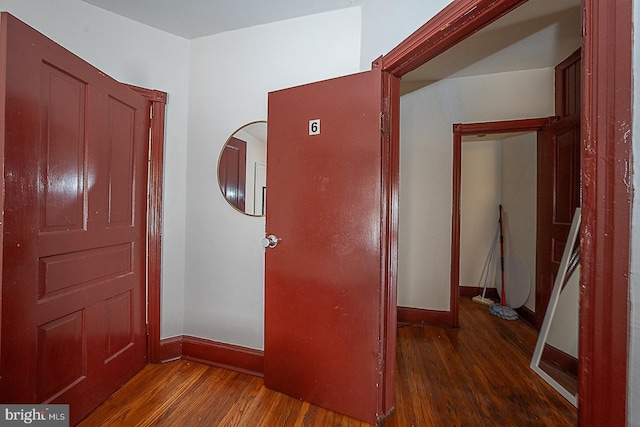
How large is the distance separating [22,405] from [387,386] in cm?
165

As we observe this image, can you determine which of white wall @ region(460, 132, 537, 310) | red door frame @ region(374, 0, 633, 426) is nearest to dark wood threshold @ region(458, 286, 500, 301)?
white wall @ region(460, 132, 537, 310)

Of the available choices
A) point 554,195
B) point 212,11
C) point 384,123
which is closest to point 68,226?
point 212,11

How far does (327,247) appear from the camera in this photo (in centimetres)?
150

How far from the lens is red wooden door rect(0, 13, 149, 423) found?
1115 mm

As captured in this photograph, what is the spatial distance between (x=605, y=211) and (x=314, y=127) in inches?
48.6

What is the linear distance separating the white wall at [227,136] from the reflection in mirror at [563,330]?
6.45 feet

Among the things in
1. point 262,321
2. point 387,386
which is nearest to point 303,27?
point 262,321

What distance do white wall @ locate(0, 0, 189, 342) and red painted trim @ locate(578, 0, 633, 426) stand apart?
218cm

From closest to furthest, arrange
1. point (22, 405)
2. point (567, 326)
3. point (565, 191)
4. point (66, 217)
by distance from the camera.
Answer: point (22, 405), point (66, 217), point (567, 326), point (565, 191)

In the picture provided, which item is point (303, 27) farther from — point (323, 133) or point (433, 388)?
point (433, 388)

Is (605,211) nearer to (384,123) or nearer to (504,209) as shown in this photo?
(384,123)

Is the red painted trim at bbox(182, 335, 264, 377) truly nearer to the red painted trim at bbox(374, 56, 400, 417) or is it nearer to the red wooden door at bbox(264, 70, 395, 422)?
the red wooden door at bbox(264, 70, 395, 422)

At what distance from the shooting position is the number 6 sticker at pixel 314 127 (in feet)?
4.99

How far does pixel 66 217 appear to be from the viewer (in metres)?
1.35
